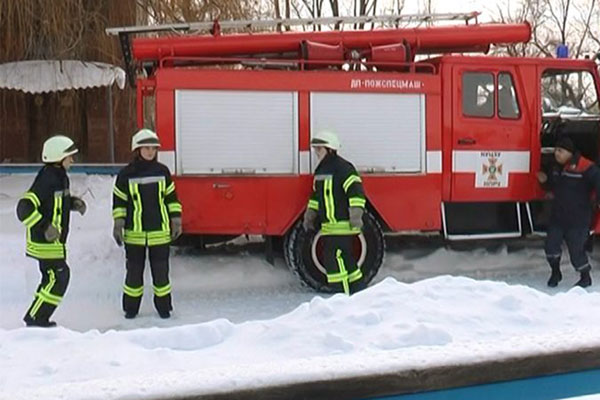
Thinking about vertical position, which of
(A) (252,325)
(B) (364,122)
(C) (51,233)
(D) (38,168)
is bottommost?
(A) (252,325)

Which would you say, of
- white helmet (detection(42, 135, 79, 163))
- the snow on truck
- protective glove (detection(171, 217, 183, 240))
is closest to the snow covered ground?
the snow on truck

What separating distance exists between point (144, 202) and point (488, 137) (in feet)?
12.2

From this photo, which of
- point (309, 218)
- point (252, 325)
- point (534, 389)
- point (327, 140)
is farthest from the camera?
point (309, 218)

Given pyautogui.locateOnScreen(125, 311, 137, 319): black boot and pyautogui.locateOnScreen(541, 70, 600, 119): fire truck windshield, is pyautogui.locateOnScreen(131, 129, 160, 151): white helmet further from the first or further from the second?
pyautogui.locateOnScreen(541, 70, 600, 119): fire truck windshield

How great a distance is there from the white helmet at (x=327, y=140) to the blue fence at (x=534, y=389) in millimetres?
4854

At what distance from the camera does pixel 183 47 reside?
24.5 ft

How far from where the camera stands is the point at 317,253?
724cm

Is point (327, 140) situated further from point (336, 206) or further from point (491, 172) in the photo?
point (491, 172)

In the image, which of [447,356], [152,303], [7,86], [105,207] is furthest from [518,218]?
[7,86]

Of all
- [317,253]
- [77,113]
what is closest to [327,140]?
[317,253]

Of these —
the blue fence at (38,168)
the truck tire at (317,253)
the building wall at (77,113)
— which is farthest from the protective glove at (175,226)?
the building wall at (77,113)

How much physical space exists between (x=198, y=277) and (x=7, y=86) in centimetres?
616

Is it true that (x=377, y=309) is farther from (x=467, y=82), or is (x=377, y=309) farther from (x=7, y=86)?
(x=7, y=86)

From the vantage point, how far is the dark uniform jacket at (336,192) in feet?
22.1
